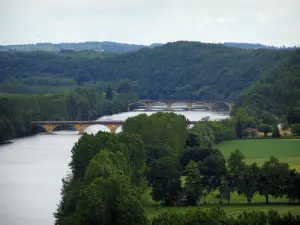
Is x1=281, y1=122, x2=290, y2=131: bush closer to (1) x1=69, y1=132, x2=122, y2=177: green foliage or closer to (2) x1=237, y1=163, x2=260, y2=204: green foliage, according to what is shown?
(2) x1=237, y1=163, x2=260, y2=204: green foliage

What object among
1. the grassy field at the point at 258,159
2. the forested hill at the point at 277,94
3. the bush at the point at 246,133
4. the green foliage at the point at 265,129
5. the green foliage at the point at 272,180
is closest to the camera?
the grassy field at the point at 258,159

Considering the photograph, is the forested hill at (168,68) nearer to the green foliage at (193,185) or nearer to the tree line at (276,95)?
the tree line at (276,95)

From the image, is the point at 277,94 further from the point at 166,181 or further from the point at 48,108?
the point at 166,181

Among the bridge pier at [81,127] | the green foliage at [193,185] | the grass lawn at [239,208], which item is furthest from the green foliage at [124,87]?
the grass lawn at [239,208]

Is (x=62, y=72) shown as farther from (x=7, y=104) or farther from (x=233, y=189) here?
(x=233, y=189)

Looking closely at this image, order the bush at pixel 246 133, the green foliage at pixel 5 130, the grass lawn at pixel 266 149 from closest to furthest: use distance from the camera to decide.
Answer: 1. the grass lawn at pixel 266 149
2. the bush at pixel 246 133
3. the green foliage at pixel 5 130

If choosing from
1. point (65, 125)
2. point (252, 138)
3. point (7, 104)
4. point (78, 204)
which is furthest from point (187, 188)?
point (65, 125)

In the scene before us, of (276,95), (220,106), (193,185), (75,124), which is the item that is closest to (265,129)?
(75,124)
